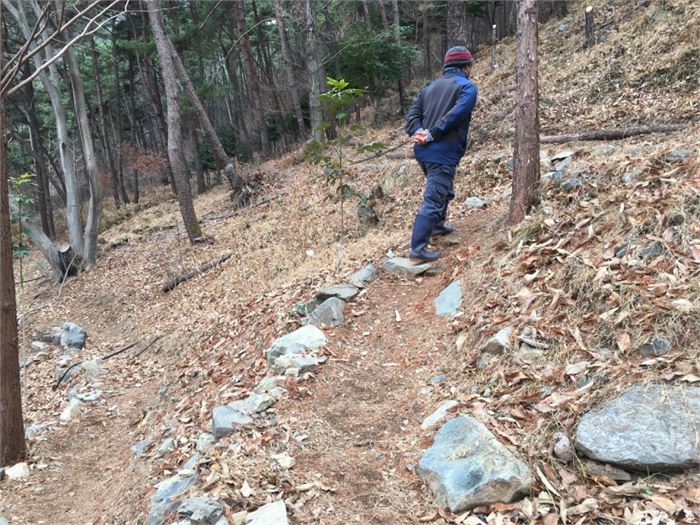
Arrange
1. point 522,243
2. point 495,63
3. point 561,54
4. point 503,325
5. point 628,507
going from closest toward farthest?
point 628,507 → point 503,325 → point 522,243 → point 561,54 → point 495,63

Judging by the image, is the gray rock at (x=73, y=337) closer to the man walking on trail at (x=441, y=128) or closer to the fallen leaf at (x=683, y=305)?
the man walking on trail at (x=441, y=128)

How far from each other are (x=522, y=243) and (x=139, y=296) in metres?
7.97

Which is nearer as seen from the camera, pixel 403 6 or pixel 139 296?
pixel 139 296

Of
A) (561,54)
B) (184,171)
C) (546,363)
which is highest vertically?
(561,54)

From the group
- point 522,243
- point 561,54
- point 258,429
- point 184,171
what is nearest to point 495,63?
point 561,54

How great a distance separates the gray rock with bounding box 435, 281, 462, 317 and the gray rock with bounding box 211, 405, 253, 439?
191 cm

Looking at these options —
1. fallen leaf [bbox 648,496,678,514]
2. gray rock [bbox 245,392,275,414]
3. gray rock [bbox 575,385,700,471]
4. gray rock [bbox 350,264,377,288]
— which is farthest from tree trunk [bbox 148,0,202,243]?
fallen leaf [bbox 648,496,678,514]

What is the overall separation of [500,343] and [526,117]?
7.79 feet

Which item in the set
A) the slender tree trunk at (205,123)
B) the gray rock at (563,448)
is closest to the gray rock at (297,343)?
the gray rock at (563,448)

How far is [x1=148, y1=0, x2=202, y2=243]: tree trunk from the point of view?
35.6ft

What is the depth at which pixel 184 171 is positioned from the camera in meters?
11.1

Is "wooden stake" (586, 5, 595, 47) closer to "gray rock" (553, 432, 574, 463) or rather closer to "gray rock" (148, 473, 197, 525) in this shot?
"gray rock" (553, 432, 574, 463)

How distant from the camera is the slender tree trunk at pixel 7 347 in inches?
185

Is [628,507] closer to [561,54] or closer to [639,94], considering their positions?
[639,94]
